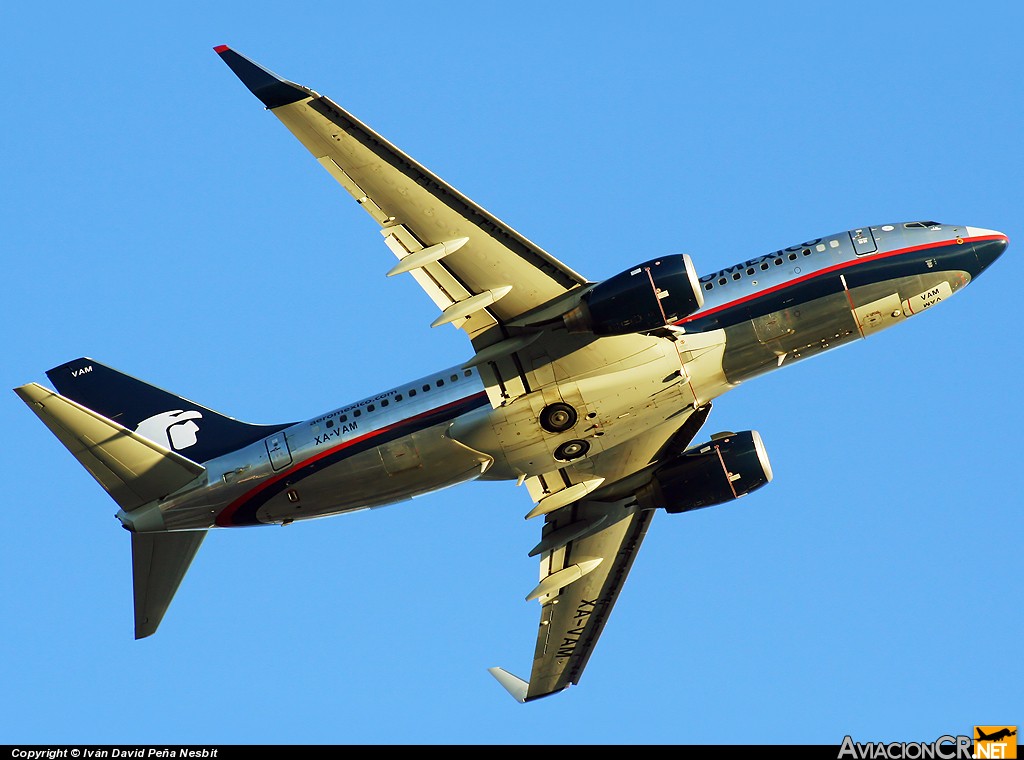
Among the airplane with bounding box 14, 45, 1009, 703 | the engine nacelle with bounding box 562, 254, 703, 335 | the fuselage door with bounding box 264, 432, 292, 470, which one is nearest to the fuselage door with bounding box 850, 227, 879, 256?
the airplane with bounding box 14, 45, 1009, 703

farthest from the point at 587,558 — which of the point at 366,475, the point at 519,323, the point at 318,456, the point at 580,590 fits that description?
the point at 519,323

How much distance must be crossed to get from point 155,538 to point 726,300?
20.4 m

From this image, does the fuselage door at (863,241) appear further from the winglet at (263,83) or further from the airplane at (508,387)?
the winglet at (263,83)

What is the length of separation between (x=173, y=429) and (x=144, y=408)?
1456 mm

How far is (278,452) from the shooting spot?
4084 cm

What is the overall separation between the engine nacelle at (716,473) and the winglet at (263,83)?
62.5 ft

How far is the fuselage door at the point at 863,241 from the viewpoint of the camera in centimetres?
4025

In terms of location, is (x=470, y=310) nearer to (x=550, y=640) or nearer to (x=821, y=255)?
(x=821, y=255)

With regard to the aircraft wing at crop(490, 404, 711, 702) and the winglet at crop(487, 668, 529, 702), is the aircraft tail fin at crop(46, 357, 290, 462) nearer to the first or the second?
the aircraft wing at crop(490, 404, 711, 702)

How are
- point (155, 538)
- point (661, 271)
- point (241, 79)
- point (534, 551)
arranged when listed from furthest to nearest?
point (534, 551) → point (155, 538) → point (661, 271) → point (241, 79)

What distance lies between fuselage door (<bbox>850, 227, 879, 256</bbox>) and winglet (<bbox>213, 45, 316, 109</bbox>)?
18042 mm

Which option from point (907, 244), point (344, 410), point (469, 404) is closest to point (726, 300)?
point (907, 244)

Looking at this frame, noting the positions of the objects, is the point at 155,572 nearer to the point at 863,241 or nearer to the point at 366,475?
the point at 366,475

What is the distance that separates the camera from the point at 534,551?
47.5m
